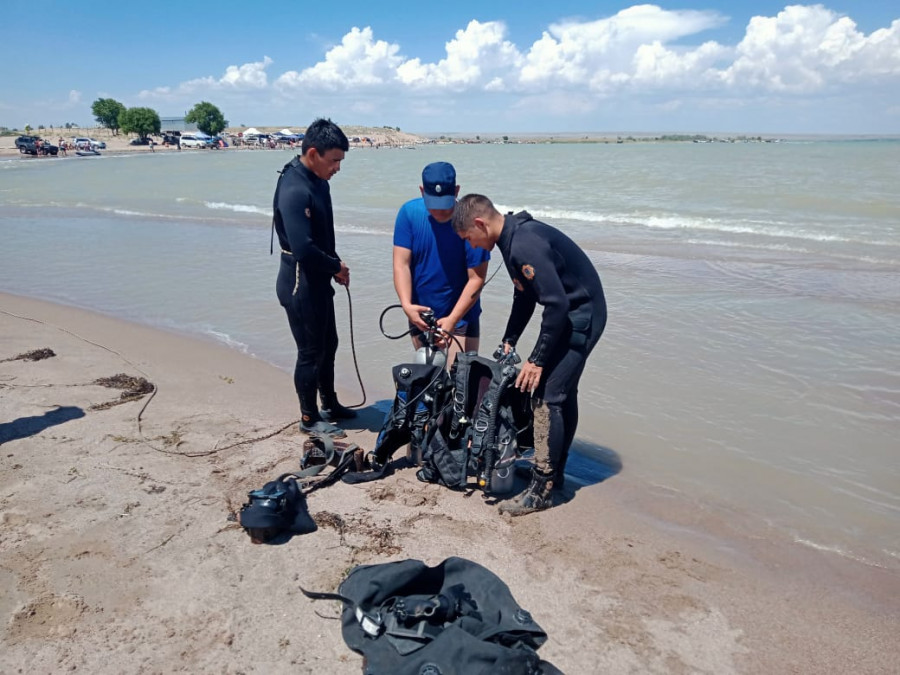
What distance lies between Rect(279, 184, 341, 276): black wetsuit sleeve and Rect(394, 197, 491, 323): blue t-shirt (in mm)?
552

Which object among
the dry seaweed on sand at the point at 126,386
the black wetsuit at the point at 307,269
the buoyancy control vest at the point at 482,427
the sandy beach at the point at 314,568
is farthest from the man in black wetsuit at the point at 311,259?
the dry seaweed on sand at the point at 126,386

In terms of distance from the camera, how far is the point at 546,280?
3.36m

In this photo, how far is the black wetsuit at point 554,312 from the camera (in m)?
3.38

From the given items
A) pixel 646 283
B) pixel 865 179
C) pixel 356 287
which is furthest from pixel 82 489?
pixel 865 179

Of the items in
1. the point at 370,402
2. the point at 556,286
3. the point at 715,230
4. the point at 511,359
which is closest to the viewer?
the point at 556,286

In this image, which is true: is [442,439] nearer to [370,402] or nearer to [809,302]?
[370,402]

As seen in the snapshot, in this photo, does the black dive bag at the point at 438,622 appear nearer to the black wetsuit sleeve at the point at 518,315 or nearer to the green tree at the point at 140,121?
the black wetsuit sleeve at the point at 518,315

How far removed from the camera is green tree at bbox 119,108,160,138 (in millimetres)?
100188

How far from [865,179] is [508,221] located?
32278mm

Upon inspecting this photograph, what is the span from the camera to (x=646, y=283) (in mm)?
9906

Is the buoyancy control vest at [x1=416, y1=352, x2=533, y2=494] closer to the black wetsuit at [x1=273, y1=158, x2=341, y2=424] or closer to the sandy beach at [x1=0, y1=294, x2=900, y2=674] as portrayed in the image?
the sandy beach at [x1=0, y1=294, x2=900, y2=674]

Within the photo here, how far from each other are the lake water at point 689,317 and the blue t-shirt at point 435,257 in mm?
1581

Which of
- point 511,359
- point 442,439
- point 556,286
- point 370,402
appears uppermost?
point 556,286

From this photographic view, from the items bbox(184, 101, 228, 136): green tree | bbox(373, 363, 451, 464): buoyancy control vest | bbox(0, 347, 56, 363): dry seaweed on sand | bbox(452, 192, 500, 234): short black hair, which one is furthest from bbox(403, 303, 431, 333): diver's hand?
bbox(184, 101, 228, 136): green tree
